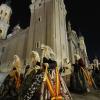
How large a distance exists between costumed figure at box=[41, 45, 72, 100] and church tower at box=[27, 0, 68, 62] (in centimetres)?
1740

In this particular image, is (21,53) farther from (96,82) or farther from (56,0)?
(96,82)

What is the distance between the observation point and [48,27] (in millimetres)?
26188

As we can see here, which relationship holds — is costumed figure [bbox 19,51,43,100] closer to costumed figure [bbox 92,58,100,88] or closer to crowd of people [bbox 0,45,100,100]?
crowd of people [bbox 0,45,100,100]

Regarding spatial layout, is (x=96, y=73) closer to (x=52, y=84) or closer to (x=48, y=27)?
(x=52, y=84)

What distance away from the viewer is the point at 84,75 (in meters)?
7.66

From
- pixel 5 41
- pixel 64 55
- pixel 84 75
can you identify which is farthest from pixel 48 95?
pixel 5 41

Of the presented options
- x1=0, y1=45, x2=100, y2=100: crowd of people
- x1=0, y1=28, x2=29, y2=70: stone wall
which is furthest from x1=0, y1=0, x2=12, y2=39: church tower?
x1=0, y1=45, x2=100, y2=100: crowd of people

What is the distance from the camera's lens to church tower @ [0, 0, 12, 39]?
40312mm

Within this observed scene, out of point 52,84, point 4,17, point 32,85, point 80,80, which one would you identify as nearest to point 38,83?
point 32,85

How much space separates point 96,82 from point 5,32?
34.3 m

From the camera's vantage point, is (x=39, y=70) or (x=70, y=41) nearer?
(x=39, y=70)

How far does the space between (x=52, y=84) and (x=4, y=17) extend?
40.3m

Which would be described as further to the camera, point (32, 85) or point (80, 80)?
point (80, 80)

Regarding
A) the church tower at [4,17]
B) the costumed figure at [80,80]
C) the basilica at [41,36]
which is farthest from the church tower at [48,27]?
the costumed figure at [80,80]
